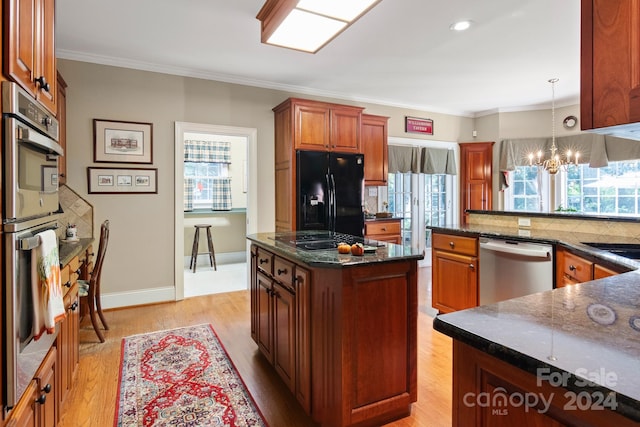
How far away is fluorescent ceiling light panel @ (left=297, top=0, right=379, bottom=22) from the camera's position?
2.20 metres

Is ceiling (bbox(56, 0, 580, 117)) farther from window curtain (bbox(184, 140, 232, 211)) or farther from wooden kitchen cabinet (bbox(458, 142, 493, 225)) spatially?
window curtain (bbox(184, 140, 232, 211))

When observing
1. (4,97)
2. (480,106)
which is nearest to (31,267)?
(4,97)

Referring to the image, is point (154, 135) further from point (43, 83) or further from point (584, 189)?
point (584, 189)

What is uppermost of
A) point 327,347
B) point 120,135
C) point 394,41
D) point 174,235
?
point 394,41

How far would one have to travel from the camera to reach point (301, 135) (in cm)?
432

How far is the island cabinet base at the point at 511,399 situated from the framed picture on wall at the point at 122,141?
13.2 feet

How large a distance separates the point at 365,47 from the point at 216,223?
407 centimetres

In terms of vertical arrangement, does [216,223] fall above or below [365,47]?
below

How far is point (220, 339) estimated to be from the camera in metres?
3.07

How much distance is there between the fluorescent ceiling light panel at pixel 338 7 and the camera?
220cm

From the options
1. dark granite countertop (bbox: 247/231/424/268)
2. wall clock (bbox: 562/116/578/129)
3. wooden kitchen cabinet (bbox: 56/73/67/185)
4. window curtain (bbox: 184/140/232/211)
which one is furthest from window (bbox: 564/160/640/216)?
wooden kitchen cabinet (bbox: 56/73/67/185)

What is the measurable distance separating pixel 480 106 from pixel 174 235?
5256 mm

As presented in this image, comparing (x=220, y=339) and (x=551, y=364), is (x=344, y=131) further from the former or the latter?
(x=551, y=364)

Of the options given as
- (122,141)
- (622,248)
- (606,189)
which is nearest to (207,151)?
(122,141)
